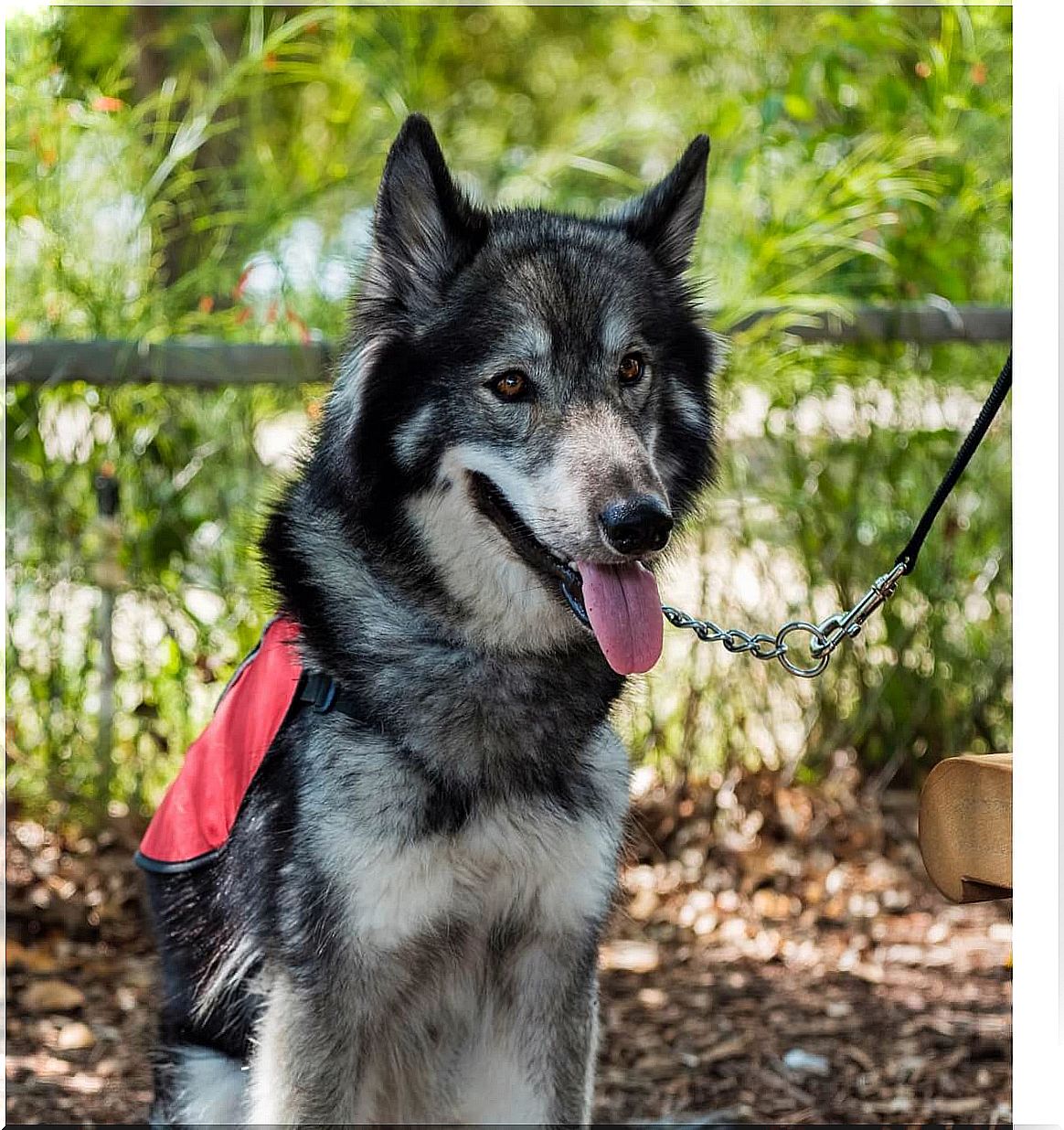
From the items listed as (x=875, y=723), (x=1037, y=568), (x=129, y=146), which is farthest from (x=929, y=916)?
(x=129, y=146)

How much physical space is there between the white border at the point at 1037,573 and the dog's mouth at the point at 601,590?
0.68 meters

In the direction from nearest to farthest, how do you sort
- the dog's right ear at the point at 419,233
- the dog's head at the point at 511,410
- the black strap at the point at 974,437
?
the black strap at the point at 974,437 < the dog's head at the point at 511,410 < the dog's right ear at the point at 419,233

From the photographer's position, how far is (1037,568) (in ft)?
6.14

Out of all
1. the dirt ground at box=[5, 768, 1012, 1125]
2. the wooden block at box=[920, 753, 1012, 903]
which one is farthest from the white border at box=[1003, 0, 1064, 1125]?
the dirt ground at box=[5, 768, 1012, 1125]

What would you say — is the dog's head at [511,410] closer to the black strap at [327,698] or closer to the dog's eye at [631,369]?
the dog's eye at [631,369]

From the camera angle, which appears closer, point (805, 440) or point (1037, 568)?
point (1037, 568)

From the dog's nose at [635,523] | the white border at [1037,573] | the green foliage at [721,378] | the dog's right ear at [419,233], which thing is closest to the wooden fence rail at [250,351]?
the green foliage at [721,378]

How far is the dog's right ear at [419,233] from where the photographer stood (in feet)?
7.90

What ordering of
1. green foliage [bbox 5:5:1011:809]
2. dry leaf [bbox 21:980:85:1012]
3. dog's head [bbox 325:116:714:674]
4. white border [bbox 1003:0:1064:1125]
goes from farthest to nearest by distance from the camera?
1. green foliage [bbox 5:5:1011:809]
2. dry leaf [bbox 21:980:85:1012]
3. dog's head [bbox 325:116:714:674]
4. white border [bbox 1003:0:1064:1125]

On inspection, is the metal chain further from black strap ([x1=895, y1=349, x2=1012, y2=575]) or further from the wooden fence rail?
the wooden fence rail

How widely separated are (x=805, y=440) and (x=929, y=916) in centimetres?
175

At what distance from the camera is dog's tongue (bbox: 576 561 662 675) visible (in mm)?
2316

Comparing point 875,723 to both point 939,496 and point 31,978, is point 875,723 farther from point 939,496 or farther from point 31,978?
point 31,978

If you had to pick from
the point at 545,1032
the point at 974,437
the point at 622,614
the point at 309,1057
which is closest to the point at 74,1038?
the point at 309,1057
